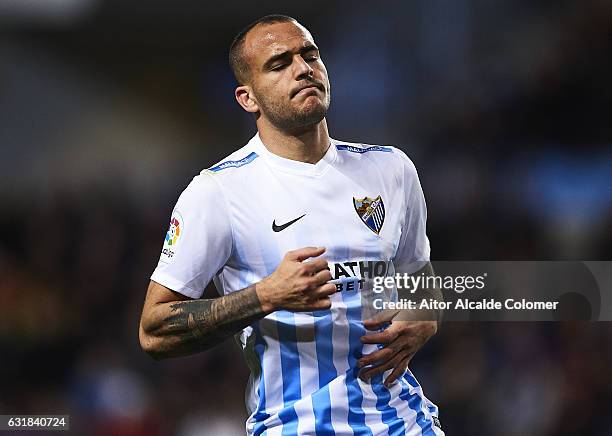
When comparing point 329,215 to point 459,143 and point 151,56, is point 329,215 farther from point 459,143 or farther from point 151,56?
point 151,56

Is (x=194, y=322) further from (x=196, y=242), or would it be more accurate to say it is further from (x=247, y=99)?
(x=247, y=99)

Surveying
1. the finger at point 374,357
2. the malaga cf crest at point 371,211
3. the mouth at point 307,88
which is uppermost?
the mouth at point 307,88

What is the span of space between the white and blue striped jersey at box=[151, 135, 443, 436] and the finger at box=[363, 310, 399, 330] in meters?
0.02

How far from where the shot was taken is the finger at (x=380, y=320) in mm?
3041

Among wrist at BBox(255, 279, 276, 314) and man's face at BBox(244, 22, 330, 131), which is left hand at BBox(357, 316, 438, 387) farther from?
man's face at BBox(244, 22, 330, 131)

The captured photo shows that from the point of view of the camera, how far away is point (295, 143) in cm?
322

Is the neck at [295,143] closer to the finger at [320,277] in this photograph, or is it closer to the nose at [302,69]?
the nose at [302,69]

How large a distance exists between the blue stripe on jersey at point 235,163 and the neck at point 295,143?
0.07 meters

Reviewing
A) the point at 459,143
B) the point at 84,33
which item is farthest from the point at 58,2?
the point at 459,143

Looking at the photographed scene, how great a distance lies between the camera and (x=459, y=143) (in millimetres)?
6734

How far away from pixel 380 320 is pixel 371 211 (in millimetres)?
404

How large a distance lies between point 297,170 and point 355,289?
0.49 meters

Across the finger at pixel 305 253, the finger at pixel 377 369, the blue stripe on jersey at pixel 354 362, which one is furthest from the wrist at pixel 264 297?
the finger at pixel 377 369

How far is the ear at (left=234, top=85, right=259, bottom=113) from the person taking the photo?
3299 millimetres
